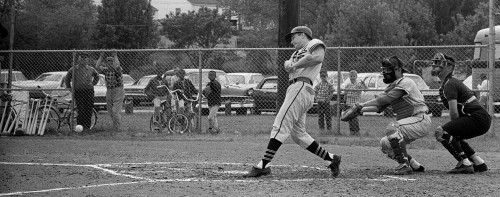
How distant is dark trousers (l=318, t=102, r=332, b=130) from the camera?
2023cm

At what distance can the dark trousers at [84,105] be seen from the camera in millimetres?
20766

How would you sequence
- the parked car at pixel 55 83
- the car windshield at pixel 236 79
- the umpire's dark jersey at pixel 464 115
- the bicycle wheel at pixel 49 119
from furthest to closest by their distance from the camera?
the car windshield at pixel 236 79 < the parked car at pixel 55 83 < the bicycle wheel at pixel 49 119 < the umpire's dark jersey at pixel 464 115

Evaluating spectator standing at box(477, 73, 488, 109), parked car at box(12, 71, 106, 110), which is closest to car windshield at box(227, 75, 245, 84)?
parked car at box(12, 71, 106, 110)

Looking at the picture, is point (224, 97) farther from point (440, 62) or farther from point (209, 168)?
point (440, 62)

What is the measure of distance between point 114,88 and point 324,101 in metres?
4.85

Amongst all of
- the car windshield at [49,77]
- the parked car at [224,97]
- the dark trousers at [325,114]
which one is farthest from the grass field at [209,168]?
the car windshield at [49,77]

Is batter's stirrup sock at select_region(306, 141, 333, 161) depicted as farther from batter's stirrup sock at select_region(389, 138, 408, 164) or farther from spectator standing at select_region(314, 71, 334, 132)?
spectator standing at select_region(314, 71, 334, 132)

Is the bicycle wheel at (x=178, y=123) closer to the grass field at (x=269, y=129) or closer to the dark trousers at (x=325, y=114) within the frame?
the grass field at (x=269, y=129)

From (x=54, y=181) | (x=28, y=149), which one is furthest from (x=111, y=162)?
(x=28, y=149)

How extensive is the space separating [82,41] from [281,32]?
105ft

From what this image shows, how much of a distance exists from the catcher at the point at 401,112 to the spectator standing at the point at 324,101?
866 cm

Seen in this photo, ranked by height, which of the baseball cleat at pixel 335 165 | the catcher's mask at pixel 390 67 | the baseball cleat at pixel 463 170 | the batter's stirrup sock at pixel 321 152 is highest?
the catcher's mask at pixel 390 67

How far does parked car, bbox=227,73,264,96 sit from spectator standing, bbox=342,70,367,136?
5.04 m

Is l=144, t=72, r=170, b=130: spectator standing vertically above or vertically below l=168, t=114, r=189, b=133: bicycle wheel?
above
